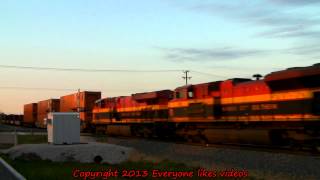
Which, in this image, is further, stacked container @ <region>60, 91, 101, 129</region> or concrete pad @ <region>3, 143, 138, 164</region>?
stacked container @ <region>60, 91, 101, 129</region>

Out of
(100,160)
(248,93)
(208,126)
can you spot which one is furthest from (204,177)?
(208,126)

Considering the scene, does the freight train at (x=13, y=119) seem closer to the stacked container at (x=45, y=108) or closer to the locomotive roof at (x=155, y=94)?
the stacked container at (x=45, y=108)

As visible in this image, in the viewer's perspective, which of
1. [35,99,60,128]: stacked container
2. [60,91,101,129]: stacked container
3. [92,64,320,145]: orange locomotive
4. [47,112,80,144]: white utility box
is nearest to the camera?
[92,64,320,145]: orange locomotive

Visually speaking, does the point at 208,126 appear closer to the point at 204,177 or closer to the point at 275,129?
the point at 275,129

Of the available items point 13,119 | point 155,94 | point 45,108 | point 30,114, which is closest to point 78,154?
point 155,94

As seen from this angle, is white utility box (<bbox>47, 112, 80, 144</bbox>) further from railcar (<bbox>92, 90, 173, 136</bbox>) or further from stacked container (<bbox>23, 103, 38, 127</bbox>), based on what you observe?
stacked container (<bbox>23, 103, 38, 127</bbox>)

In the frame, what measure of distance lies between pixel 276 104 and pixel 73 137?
9.81 meters

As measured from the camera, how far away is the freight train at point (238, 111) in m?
21.3

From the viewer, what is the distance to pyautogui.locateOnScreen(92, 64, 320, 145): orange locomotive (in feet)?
69.7

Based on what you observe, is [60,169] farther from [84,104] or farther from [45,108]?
[45,108]

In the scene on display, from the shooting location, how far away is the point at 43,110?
225ft

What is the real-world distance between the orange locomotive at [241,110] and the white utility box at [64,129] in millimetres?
8389

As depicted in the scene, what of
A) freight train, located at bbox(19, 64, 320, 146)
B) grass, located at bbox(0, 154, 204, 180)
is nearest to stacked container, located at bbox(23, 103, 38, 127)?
freight train, located at bbox(19, 64, 320, 146)

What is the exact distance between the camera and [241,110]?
25625 millimetres
